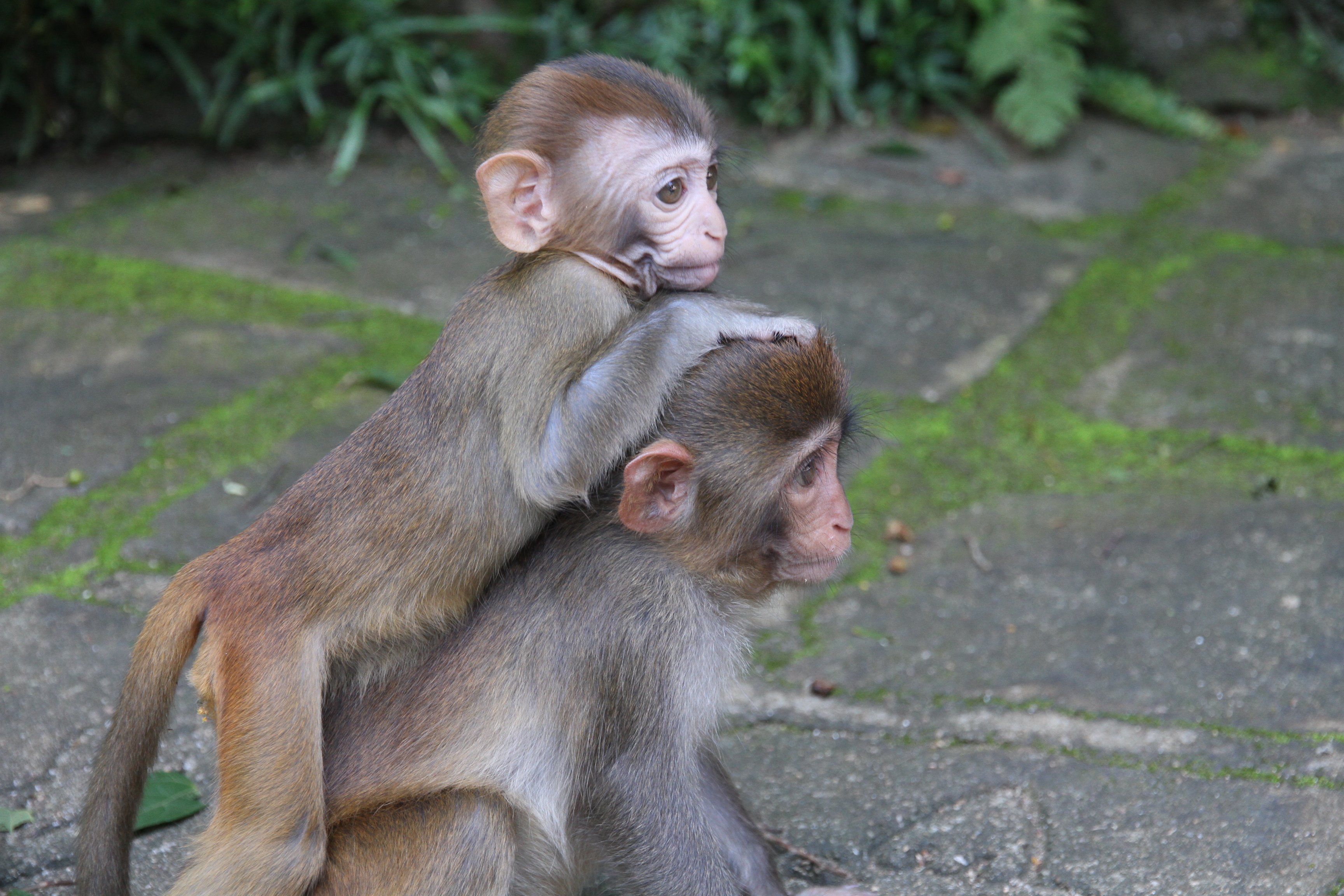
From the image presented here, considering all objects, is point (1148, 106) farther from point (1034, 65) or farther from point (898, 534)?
point (898, 534)

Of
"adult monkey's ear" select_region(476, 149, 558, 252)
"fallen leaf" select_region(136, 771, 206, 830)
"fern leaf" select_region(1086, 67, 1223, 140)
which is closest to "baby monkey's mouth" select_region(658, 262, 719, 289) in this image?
"adult monkey's ear" select_region(476, 149, 558, 252)

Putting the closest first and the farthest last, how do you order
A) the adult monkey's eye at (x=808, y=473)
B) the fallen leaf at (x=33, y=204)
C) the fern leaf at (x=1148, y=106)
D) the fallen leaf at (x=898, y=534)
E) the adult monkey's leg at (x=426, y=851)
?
the adult monkey's leg at (x=426, y=851), the adult monkey's eye at (x=808, y=473), the fallen leaf at (x=898, y=534), the fallen leaf at (x=33, y=204), the fern leaf at (x=1148, y=106)

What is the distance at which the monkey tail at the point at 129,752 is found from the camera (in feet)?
8.76

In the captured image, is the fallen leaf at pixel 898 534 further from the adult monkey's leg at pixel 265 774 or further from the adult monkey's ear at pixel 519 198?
the adult monkey's leg at pixel 265 774

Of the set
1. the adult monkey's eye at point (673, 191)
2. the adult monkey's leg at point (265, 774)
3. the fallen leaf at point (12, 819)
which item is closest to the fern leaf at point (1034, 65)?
the adult monkey's eye at point (673, 191)

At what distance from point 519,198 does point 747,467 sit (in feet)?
3.01

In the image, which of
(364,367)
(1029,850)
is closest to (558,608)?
(1029,850)

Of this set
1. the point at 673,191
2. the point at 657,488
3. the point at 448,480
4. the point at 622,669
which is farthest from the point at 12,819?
the point at 673,191

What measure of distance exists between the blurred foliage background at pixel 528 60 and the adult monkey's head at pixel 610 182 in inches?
165

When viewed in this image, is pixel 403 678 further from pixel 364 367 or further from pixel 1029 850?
pixel 364 367

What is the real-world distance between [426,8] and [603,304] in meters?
5.67

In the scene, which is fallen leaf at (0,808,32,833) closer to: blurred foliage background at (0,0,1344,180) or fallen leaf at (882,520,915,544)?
fallen leaf at (882,520,915,544)

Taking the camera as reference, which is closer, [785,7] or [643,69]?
[643,69]

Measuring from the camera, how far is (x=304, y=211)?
21.9 feet
